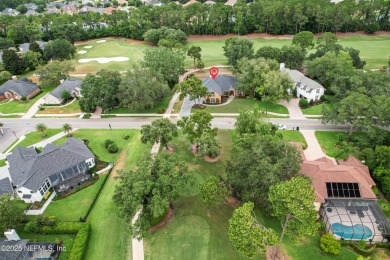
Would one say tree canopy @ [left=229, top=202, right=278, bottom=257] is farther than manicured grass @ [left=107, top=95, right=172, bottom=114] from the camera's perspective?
No

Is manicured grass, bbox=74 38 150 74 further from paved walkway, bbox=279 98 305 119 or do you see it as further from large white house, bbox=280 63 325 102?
large white house, bbox=280 63 325 102

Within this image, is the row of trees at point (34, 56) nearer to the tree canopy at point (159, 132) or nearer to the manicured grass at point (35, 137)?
the manicured grass at point (35, 137)

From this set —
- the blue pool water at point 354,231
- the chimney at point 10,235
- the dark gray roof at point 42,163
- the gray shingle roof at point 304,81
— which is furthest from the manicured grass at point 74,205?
the gray shingle roof at point 304,81

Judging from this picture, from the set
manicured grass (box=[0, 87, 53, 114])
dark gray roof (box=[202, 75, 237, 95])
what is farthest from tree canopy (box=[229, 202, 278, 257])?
manicured grass (box=[0, 87, 53, 114])

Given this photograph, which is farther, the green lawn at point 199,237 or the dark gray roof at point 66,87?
the dark gray roof at point 66,87

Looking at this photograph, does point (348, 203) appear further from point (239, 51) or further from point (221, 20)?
point (221, 20)

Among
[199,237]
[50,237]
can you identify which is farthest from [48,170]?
[199,237]
